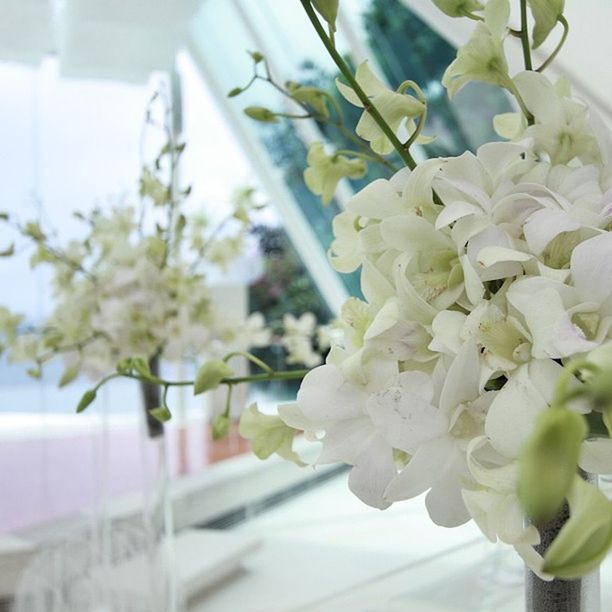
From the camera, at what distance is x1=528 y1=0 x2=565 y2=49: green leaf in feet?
1.45

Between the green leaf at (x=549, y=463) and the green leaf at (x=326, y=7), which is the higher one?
the green leaf at (x=326, y=7)

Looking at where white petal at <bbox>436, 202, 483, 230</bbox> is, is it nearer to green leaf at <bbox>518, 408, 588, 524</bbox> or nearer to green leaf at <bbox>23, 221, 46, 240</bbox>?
green leaf at <bbox>518, 408, 588, 524</bbox>

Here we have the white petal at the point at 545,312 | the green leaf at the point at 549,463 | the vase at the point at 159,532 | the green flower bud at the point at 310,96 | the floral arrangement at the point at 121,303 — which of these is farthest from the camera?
the floral arrangement at the point at 121,303

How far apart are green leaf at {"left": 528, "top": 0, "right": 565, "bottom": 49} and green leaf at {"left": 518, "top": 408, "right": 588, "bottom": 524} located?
0.95ft

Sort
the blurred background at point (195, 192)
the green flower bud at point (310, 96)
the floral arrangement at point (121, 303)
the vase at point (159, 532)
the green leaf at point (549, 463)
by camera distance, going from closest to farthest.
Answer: the green leaf at point (549, 463) → the green flower bud at point (310, 96) → the vase at point (159, 532) → the floral arrangement at point (121, 303) → the blurred background at point (195, 192)

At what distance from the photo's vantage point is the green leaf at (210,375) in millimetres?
471

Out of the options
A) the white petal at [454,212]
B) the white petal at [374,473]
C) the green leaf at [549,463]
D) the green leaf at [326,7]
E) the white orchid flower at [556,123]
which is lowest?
the white petal at [374,473]

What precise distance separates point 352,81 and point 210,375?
0.16 meters

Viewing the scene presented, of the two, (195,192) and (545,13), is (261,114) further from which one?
(195,192)

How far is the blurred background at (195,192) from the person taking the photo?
2498 millimetres

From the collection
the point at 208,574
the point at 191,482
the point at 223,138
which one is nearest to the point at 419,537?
the point at 208,574

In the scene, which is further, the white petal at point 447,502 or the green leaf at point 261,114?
the green leaf at point 261,114

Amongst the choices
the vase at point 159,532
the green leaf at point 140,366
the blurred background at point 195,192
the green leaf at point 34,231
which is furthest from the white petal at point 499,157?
the blurred background at point 195,192

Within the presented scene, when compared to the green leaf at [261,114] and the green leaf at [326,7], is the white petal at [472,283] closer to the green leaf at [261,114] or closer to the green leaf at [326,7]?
the green leaf at [326,7]
